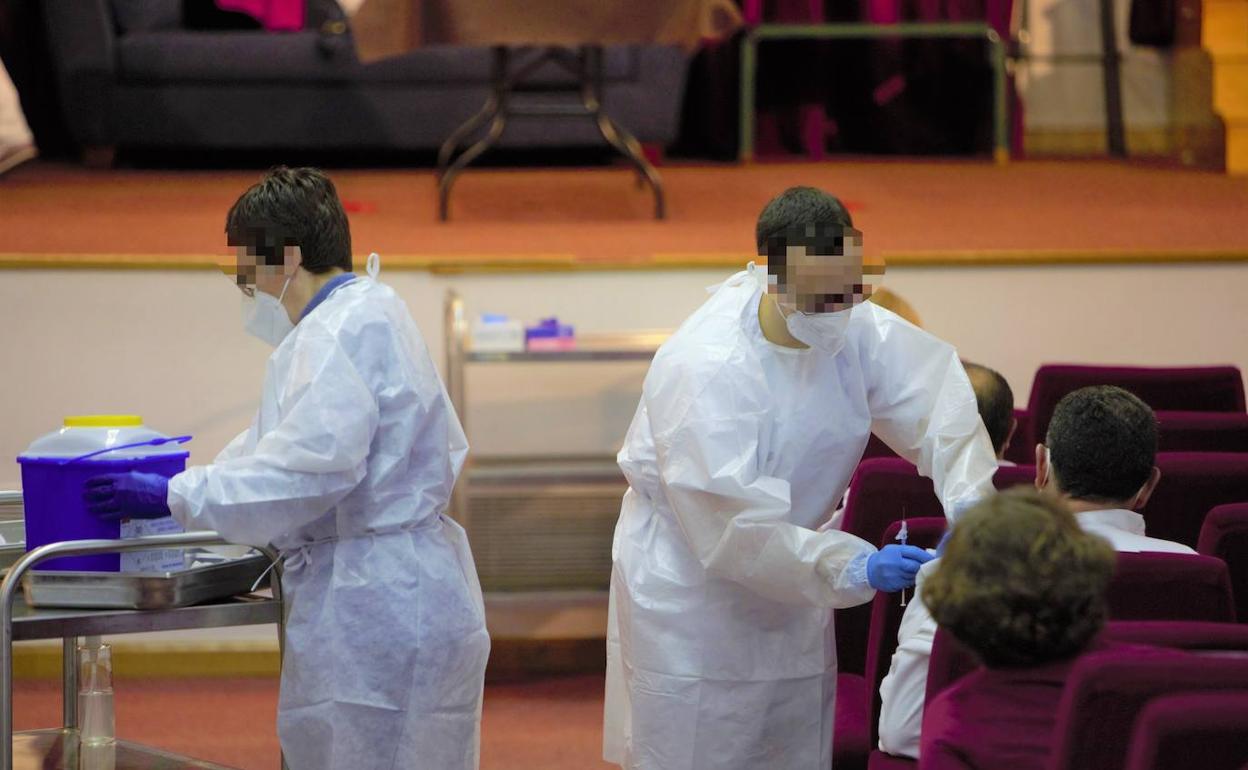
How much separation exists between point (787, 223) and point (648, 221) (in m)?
3.22

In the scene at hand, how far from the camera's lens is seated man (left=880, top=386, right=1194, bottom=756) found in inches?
83.1

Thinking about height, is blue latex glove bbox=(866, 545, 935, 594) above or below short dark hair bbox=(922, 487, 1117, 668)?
below

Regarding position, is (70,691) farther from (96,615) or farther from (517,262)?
(517,262)

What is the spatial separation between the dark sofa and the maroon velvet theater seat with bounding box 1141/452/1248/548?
156 inches

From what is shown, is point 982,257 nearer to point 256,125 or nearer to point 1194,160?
point 1194,160

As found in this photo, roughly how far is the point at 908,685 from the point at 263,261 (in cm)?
103

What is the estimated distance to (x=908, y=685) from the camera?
212cm

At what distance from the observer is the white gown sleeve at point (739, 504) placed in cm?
202

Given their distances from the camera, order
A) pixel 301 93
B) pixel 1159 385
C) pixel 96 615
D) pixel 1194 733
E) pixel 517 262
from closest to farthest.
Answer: pixel 1194 733
pixel 96 615
pixel 1159 385
pixel 517 262
pixel 301 93

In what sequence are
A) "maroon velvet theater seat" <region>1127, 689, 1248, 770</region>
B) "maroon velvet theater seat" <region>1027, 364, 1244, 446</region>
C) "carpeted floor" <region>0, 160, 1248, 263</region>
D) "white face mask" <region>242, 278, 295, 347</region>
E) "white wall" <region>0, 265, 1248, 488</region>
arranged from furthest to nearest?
"carpeted floor" <region>0, 160, 1248, 263</region>
"white wall" <region>0, 265, 1248, 488</region>
"maroon velvet theater seat" <region>1027, 364, 1244, 446</region>
"white face mask" <region>242, 278, 295, 347</region>
"maroon velvet theater seat" <region>1127, 689, 1248, 770</region>

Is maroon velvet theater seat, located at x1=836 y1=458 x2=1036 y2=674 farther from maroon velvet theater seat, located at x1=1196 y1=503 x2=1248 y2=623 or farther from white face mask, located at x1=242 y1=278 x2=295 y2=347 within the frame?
white face mask, located at x1=242 y1=278 x2=295 y2=347

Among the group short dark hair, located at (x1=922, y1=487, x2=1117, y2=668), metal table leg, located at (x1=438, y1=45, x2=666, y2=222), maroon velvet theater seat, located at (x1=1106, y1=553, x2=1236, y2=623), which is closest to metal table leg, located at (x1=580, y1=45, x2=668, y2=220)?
metal table leg, located at (x1=438, y1=45, x2=666, y2=222)

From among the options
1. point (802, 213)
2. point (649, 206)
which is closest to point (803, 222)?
point (802, 213)

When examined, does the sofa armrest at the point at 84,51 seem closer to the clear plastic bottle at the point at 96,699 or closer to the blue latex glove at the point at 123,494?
the clear plastic bottle at the point at 96,699
